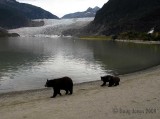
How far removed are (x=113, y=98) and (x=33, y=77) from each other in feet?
Answer: 64.2

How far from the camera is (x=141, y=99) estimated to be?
16.6m

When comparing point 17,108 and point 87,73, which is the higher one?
point 17,108

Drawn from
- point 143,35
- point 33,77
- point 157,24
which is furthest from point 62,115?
point 157,24

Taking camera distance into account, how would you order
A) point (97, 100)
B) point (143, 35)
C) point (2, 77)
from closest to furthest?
point (97, 100) → point (2, 77) → point (143, 35)

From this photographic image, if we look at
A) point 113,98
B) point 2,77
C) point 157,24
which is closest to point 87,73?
point 2,77

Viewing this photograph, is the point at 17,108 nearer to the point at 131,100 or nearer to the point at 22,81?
the point at 131,100

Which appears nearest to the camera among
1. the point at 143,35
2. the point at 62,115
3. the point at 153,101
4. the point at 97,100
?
the point at 62,115

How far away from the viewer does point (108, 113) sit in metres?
13.9

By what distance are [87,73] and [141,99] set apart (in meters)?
22.6

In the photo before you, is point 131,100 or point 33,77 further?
point 33,77

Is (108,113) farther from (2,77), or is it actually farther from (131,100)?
(2,77)

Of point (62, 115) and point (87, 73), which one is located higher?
point (62, 115)

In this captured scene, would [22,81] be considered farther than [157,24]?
No

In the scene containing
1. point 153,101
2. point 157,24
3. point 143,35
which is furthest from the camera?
point 157,24
